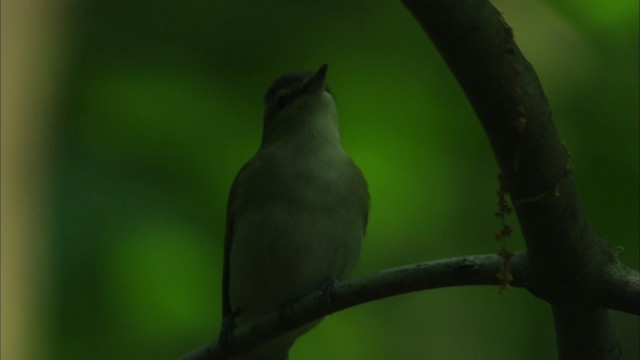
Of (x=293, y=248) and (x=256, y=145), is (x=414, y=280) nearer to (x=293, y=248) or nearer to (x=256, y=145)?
(x=256, y=145)

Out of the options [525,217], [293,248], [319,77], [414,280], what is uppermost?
[319,77]

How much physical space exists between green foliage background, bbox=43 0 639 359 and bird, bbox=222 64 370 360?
881 mm

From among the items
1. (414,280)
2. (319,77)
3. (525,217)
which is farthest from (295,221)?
(525,217)

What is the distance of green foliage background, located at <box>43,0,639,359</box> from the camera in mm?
1765

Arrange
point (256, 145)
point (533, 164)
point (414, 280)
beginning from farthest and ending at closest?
point (256, 145), point (414, 280), point (533, 164)

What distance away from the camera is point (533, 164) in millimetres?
1500

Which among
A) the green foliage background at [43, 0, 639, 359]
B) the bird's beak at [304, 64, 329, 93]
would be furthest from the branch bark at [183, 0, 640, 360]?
the bird's beak at [304, 64, 329, 93]

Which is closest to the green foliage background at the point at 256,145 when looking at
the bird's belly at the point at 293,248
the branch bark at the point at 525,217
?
the branch bark at the point at 525,217

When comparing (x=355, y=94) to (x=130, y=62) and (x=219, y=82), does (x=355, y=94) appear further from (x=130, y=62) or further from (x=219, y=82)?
(x=130, y=62)

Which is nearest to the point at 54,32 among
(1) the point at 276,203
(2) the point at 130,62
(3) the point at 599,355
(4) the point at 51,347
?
(2) the point at 130,62

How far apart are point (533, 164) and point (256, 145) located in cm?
63

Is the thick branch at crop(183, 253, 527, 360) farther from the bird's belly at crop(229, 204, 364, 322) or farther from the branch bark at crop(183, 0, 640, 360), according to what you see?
the bird's belly at crop(229, 204, 364, 322)

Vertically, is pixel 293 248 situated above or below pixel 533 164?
below

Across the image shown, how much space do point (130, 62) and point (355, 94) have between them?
41 centimetres
